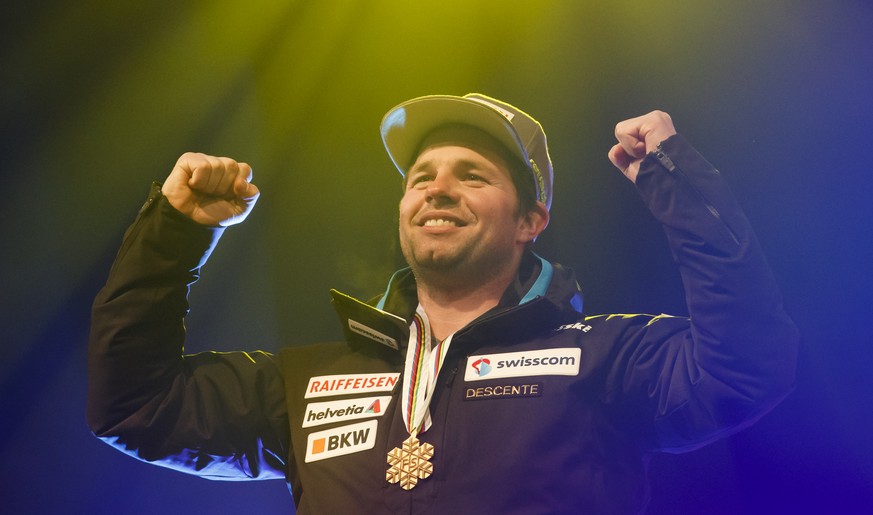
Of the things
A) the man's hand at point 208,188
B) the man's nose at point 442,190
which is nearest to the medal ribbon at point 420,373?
the man's nose at point 442,190

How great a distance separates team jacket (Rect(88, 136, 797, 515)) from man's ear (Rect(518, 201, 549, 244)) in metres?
0.12

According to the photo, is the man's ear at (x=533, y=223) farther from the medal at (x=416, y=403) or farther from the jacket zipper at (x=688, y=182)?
the jacket zipper at (x=688, y=182)

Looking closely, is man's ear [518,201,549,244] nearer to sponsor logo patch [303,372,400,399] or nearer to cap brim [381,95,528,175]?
cap brim [381,95,528,175]

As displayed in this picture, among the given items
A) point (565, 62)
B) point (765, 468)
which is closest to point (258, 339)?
point (565, 62)

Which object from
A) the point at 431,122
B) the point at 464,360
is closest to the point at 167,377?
the point at 464,360

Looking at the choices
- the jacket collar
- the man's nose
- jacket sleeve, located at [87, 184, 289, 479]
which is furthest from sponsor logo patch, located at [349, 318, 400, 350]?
the man's nose

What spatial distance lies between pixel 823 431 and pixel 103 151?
2.79 m

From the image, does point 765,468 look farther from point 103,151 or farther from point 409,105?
point 103,151

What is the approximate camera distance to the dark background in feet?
7.87

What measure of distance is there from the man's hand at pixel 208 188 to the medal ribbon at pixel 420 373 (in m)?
0.60

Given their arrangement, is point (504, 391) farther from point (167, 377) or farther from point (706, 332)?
point (167, 377)

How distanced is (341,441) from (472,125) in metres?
1.05

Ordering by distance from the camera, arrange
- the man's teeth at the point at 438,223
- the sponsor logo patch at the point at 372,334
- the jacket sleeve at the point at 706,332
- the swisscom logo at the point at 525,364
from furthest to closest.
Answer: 1. the man's teeth at the point at 438,223
2. the sponsor logo patch at the point at 372,334
3. the swisscom logo at the point at 525,364
4. the jacket sleeve at the point at 706,332

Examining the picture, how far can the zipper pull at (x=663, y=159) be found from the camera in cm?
192
